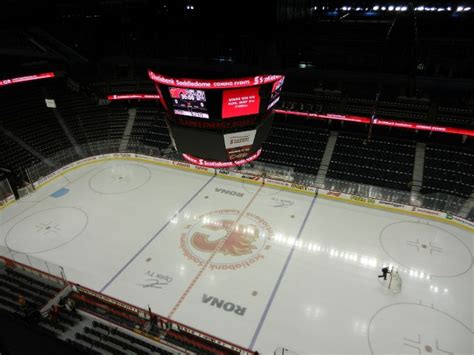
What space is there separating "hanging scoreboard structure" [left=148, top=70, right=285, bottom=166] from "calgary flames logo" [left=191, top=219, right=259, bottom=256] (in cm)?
516

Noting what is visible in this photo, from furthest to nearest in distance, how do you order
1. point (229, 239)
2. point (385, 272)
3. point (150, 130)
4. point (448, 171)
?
point (150, 130) → point (448, 171) → point (229, 239) → point (385, 272)

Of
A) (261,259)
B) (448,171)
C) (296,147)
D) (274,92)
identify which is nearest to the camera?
(274,92)

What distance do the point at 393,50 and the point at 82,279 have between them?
1387 centimetres

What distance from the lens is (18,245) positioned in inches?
643

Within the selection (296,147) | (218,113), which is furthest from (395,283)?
(296,147)

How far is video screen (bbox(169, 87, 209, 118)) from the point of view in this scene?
35.1 ft

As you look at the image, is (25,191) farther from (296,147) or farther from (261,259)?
(296,147)

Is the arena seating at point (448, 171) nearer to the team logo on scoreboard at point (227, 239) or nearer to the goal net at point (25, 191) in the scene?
the team logo on scoreboard at point (227, 239)

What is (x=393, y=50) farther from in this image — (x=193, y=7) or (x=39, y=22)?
(x=39, y=22)

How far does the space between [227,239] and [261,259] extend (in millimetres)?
2191

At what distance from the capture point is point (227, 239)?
1669cm

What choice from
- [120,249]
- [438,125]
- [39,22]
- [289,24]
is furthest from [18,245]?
[438,125]

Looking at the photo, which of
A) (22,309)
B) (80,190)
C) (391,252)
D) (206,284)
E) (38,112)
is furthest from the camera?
(38,112)

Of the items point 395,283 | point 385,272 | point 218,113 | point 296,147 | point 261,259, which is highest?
point 218,113
